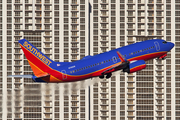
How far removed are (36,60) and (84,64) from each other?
12.5 metres

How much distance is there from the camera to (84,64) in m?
135

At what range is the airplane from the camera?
13375cm

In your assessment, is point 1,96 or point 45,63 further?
point 1,96

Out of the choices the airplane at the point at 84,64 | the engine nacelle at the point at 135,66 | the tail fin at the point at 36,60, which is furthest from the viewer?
the engine nacelle at the point at 135,66

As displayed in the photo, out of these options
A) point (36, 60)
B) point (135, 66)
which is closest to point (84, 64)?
point (36, 60)

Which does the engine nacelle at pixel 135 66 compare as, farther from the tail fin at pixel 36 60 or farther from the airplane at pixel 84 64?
the tail fin at pixel 36 60

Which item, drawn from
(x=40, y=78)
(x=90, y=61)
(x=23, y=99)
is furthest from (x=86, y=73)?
(x=23, y=99)

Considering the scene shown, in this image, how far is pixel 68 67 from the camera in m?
134

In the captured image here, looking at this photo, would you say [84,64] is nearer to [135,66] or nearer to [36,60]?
[36,60]

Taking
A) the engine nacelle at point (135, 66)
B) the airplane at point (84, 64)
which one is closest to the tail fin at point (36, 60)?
the airplane at point (84, 64)

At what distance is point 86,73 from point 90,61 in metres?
3.35

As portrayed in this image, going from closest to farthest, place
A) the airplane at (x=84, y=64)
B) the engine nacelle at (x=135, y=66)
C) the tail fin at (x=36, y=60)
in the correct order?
the tail fin at (x=36, y=60)
the airplane at (x=84, y=64)
the engine nacelle at (x=135, y=66)

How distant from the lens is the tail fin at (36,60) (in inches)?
5251

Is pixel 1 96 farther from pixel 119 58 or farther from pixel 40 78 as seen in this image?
pixel 119 58
